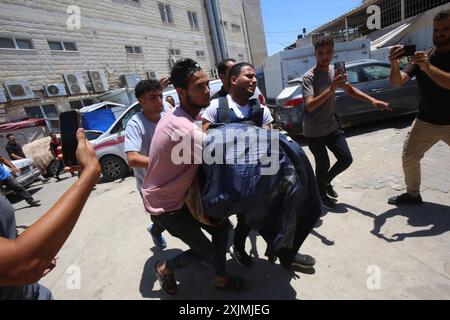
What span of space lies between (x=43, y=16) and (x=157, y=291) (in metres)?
15.3

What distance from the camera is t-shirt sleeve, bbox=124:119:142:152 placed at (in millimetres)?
2607

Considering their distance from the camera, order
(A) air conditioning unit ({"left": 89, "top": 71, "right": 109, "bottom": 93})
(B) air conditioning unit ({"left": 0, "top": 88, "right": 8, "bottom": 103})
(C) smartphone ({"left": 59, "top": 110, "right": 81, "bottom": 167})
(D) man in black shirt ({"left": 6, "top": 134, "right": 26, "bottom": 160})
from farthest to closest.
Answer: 1. (A) air conditioning unit ({"left": 89, "top": 71, "right": 109, "bottom": 93})
2. (B) air conditioning unit ({"left": 0, "top": 88, "right": 8, "bottom": 103})
3. (D) man in black shirt ({"left": 6, "top": 134, "right": 26, "bottom": 160})
4. (C) smartphone ({"left": 59, "top": 110, "right": 81, "bottom": 167})

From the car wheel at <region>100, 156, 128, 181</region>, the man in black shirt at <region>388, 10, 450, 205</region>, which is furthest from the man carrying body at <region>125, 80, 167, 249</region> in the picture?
the car wheel at <region>100, 156, 128, 181</region>

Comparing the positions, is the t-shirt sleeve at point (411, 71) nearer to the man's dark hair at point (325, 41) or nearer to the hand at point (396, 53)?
the hand at point (396, 53)

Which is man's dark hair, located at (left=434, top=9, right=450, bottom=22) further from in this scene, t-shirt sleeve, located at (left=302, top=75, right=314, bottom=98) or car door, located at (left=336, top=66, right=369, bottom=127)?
car door, located at (left=336, top=66, right=369, bottom=127)

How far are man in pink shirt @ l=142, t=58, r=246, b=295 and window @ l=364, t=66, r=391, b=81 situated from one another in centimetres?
643

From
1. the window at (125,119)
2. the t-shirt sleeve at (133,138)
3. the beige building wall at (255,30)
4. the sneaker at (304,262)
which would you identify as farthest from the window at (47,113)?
the beige building wall at (255,30)

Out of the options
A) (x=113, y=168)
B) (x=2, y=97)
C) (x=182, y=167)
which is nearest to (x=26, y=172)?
(x=113, y=168)

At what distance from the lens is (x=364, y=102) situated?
269 inches

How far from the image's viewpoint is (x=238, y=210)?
1.73 meters

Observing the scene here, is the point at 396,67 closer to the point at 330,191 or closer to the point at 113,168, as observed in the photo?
the point at 330,191
